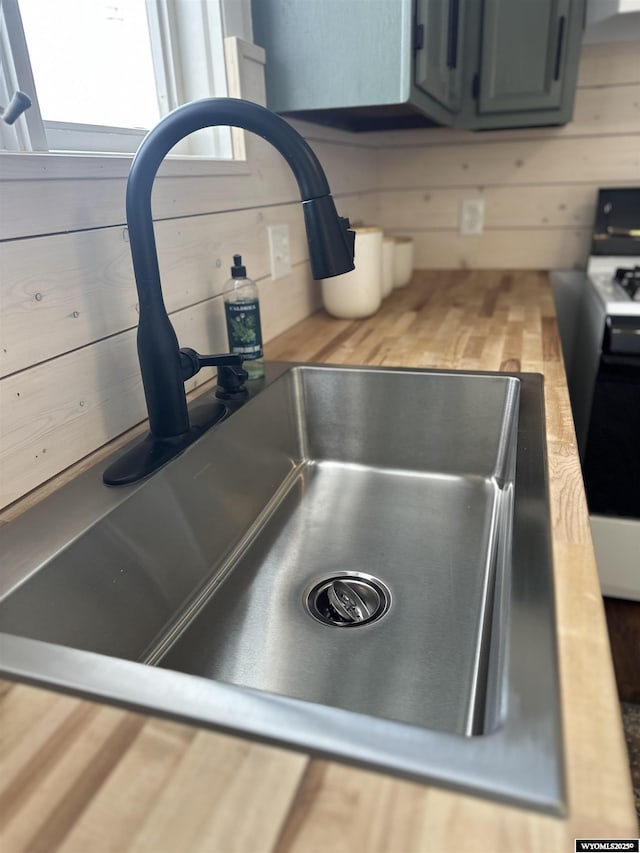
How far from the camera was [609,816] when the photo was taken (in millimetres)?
336

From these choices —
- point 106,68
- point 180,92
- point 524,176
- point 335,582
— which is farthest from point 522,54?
point 335,582

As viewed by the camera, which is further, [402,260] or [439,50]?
[402,260]

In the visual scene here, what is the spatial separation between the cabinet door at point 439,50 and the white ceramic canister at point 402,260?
0.40 m

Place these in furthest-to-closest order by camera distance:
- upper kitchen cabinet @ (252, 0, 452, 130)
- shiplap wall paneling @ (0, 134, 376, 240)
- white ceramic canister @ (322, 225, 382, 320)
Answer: white ceramic canister @ (322, 225, 382, 320) → upper kitchen cabinet @ (252, 0, 452, 130) → shiplap wall paneling @ (0, 134, 376, 240)

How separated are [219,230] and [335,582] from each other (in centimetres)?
69

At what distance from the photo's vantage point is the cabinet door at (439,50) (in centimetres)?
124

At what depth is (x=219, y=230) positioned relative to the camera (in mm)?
1133

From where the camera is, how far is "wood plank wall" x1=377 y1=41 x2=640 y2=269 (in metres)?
2.02

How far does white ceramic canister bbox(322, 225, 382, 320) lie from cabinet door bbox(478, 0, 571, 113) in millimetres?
719

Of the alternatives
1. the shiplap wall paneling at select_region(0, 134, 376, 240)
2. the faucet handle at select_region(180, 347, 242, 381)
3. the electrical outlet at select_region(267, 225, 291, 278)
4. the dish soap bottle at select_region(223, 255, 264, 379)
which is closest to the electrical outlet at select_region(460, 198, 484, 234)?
the shiplap wall paneling at select_region(0, 134, 376, 240)

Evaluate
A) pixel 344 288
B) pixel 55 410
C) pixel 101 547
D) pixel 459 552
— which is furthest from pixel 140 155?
pixel 344 288

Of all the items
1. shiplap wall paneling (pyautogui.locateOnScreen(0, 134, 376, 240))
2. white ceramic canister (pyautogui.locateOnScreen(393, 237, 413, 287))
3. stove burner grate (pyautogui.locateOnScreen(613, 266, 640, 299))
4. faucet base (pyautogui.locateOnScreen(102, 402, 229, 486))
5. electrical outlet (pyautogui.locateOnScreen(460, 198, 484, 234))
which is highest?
shiplap wall paneling (pyautogui.locateOnScreen(0, 134, 376, 240))

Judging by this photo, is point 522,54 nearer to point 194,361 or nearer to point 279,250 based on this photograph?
point 279,250

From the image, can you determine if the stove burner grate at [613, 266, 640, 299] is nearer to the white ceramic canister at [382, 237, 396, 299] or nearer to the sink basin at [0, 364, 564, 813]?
the white ceramic canister at [382, 237, 396, 299]
